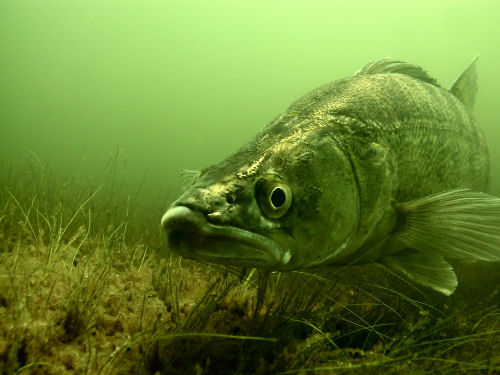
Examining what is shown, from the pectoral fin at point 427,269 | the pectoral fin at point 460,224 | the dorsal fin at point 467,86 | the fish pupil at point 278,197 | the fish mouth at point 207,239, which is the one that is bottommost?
the pectoral fin at point 427,269

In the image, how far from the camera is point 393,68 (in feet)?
11.1

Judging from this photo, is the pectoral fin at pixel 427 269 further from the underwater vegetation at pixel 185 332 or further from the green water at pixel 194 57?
the green water at pixel 194 57

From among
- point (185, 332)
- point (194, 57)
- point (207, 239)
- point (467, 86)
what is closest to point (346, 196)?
point (207, 239)

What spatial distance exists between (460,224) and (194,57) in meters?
134

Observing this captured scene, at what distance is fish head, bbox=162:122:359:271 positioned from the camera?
158 cm

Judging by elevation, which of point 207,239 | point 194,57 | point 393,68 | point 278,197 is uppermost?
point 194,57

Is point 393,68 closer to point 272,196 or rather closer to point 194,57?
point 272,196

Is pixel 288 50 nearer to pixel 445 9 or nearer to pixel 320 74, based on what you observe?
pixel 320 74

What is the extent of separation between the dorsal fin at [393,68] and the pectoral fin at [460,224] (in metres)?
1.56

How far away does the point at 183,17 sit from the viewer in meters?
111

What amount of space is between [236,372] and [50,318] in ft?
3.35

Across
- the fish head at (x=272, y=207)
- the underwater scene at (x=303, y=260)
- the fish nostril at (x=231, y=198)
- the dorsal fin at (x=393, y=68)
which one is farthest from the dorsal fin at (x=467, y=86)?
the fish nostril at (x=231, y=198)

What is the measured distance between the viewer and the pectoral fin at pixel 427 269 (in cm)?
239

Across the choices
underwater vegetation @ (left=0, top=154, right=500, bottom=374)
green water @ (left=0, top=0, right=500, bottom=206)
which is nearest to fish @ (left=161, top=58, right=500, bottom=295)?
underwater vegetation @ (left=0, top=154, right=500, bottom=374)
